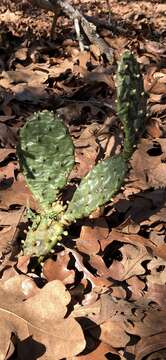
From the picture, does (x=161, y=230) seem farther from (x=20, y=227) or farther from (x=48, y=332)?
(x=48, y=332)

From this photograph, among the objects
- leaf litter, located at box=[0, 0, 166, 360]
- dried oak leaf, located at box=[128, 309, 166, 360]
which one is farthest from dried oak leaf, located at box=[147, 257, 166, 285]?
dried oak leaf, located at box=[128, 309, 166, 360]

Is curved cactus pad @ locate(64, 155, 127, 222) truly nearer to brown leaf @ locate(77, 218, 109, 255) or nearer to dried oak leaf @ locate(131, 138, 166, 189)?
brown leaf @ locate(77, 218, 109, 255)

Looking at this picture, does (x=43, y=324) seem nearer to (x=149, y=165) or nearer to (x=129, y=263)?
(x=129, y=263)

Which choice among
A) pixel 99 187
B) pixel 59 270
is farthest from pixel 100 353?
pixel 99 187

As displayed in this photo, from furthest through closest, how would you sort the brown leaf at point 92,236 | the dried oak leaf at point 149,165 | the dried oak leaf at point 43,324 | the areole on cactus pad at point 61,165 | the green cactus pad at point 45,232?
1. the dried oak leaf at point 149,165
2. the brown leaf at point 92,236
3. the green cactus pad at point 45,232
4. the areole on cactus pad at point 61,165
5. the dried oak leaf at point 43,324

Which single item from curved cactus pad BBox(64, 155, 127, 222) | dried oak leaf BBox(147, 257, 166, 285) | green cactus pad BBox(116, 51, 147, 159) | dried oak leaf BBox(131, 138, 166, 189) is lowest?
dried oak leaf BBox(147, 257, 166, 285)

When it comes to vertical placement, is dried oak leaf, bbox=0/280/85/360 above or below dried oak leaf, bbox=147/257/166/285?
above

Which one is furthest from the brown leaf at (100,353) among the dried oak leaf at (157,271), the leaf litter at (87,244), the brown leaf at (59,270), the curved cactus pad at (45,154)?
the curved cactus pad at (45,154)

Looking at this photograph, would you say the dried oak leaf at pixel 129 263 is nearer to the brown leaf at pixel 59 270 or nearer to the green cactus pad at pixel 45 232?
the brown leaf at pixel 59 270
